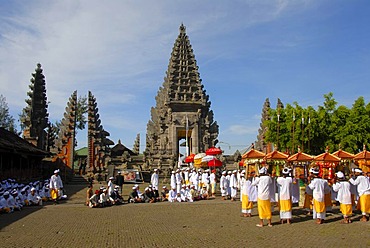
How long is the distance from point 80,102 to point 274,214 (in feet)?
Result: 190

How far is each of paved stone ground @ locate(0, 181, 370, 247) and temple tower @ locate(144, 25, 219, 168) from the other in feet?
84.9

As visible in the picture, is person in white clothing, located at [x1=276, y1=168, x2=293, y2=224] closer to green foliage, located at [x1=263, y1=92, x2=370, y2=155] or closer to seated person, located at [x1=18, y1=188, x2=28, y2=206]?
seated person, located at [x1=18, y1=188, x2=28, y2=206]

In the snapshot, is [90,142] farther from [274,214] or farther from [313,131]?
[274,214]

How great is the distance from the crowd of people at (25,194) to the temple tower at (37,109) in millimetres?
20521

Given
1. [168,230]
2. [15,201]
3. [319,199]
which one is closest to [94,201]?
[15,201]

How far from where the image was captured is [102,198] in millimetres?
16953

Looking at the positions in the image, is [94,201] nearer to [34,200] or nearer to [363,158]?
[34,200]

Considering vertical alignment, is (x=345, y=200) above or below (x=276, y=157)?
below

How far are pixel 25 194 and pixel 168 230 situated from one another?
1005 cm

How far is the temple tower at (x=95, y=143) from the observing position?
3600cm

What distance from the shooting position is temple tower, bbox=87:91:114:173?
118ft

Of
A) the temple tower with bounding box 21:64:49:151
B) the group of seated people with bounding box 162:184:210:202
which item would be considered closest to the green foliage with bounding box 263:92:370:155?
the group of seated people with bounding box 162:184:210:202

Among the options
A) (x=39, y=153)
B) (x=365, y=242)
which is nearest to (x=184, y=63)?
(x=39, y=153)

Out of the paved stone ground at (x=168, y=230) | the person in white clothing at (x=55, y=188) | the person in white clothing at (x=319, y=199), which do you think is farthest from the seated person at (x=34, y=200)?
the person in white clothing at (x=319, y=199)
